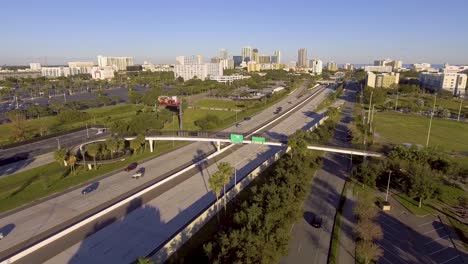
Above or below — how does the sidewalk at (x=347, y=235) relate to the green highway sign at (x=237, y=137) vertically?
below

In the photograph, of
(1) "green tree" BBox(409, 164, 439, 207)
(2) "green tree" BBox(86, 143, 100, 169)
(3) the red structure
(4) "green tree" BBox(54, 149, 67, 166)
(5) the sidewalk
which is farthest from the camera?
(3) the red structure

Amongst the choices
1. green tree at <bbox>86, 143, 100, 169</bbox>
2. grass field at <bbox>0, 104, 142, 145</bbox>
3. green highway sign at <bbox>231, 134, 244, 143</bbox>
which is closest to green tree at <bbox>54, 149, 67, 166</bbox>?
green tree at <bbox>86, 143, 100, 169</bbox>

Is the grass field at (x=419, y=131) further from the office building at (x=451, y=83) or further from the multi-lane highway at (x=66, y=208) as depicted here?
the office building at (x=451, y=83)

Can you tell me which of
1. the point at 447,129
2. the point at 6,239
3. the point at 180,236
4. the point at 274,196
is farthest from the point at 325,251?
the point at 447,129

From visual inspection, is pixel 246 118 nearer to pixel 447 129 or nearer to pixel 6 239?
pixel 447 129

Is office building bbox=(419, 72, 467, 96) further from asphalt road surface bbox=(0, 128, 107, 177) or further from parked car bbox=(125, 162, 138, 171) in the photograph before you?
asphalt road surface bbox=(0, 128, 107, 177)

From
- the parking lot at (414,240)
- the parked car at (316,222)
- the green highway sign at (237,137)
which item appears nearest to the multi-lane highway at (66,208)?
the green highway sign at (237,137)
